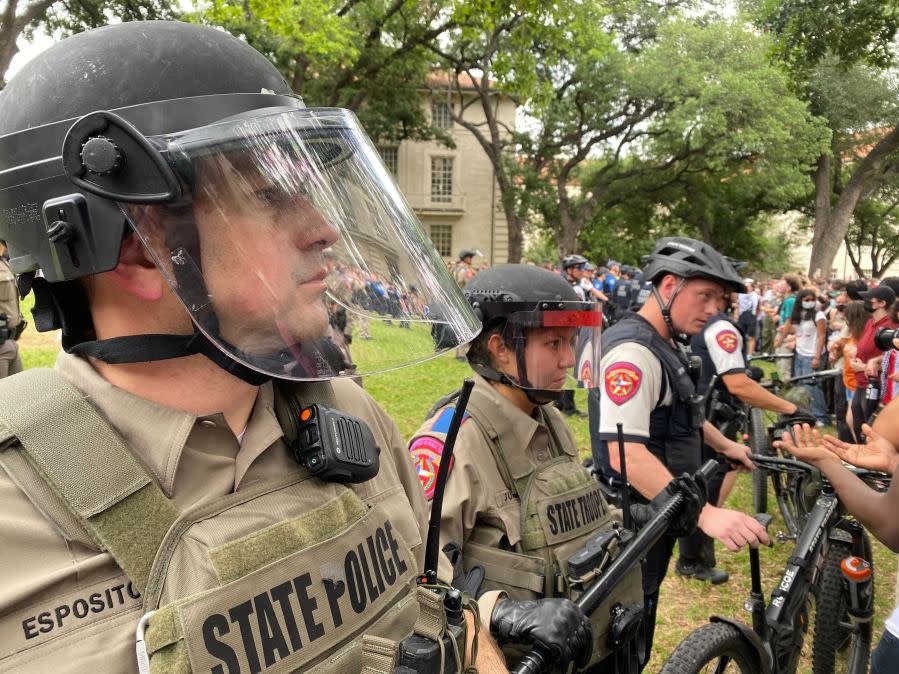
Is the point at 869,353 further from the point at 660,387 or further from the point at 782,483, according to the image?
the point at 660,387

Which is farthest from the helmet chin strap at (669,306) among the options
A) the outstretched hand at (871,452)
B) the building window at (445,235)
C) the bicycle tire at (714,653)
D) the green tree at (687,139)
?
the building window at (445,235)

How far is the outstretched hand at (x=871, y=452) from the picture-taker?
2.44 m

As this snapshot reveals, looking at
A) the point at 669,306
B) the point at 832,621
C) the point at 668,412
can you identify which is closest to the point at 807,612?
the point at 832,621

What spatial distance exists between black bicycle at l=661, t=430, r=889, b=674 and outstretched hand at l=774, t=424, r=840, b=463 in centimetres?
34

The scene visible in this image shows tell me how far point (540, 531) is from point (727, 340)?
3208mm

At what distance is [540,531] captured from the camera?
2.05 m

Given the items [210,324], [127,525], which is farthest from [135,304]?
[127,525]

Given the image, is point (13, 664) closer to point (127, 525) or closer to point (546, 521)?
point (127, 525)

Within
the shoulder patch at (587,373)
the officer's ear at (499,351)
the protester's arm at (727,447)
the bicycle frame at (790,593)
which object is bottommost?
the bicycle frame at (790,593)

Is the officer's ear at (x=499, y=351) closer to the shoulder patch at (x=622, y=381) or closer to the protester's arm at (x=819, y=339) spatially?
the shoulder patch at (x=622, y=381)

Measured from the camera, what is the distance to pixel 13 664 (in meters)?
0.84

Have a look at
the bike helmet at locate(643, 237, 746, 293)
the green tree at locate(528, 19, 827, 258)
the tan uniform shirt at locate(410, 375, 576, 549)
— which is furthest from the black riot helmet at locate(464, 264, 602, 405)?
the green tree at locate(528, 19, 827, 258)

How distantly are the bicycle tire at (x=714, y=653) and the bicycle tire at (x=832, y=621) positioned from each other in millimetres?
874

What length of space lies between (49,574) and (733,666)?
2.46m
